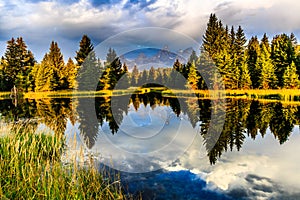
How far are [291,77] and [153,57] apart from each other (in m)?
28.1

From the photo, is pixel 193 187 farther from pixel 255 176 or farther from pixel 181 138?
pixel 181 138

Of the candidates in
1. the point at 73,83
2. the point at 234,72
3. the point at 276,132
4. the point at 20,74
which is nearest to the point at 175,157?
the point at 276,132

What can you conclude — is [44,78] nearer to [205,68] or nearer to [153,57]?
[205,68]

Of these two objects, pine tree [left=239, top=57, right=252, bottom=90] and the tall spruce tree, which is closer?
pine tree [left=239, top=57, right=252, bottom=90]

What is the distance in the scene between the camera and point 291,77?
33531 mm

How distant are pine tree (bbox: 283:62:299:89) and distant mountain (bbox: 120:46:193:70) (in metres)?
27.3

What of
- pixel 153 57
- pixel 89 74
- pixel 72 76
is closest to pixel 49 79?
pixel 72 76

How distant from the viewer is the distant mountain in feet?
32.6

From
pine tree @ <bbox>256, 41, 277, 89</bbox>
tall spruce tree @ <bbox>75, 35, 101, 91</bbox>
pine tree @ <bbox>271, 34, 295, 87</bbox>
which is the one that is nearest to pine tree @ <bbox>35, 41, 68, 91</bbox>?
tall spruce tree @ <bbox>75, 35, 101, 91</bbox>

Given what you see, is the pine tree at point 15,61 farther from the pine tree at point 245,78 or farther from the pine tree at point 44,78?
the pine tree at point 245,78

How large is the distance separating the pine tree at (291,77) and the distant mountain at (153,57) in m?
27.3

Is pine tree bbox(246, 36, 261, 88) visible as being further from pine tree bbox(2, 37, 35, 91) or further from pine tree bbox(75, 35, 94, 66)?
pine tree bbox(2, 37, 35, 91)

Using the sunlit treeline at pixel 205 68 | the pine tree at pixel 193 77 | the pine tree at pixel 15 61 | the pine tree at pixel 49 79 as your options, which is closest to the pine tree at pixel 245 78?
the sunlit treeline at pixel 205 68

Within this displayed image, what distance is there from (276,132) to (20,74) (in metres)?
45.0
